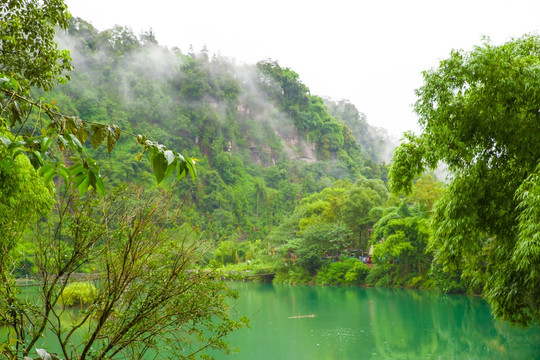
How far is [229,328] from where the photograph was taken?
310cm

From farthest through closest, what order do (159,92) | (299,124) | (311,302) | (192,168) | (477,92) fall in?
(299,124), (159,92), (311,302), (477,92), (192,168)

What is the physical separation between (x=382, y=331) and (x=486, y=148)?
7511 mm

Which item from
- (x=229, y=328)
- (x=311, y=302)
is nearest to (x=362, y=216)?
(x=311, y=302)

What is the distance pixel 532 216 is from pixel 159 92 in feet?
177

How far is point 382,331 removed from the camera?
37.7ft

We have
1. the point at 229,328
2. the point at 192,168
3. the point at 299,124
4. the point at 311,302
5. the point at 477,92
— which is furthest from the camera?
the point at 299,124

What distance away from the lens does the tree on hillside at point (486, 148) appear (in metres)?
4.70

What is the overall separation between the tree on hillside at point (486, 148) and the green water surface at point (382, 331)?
361cm

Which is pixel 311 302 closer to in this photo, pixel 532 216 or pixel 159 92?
pixel 532 216

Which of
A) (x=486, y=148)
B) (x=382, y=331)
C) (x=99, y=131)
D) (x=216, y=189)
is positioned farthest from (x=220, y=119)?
(x=99, y=131)

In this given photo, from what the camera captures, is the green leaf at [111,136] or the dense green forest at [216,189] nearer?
the green leaf at [111,136]

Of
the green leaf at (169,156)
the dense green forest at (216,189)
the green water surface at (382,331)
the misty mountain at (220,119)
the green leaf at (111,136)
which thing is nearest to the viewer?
the green leaf at (169,156)

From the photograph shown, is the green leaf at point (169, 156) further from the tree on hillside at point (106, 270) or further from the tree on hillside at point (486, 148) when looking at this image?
the tree on hillside at point (486, 148)

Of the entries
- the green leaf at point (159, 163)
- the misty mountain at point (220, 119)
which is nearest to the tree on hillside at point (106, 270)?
the green leaf at point (159, 163)
